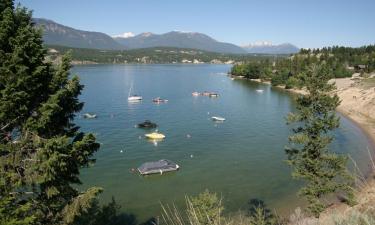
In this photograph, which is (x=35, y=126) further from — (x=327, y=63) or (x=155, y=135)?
(x=327, y=63)

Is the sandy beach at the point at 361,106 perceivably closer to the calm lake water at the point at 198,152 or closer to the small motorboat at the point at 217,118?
the calm lake water at the point at 198,152

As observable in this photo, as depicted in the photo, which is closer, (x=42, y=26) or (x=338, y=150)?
(x=42, y=26)

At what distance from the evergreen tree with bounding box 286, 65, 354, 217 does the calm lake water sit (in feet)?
37.9

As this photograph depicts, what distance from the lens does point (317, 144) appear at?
28.6m

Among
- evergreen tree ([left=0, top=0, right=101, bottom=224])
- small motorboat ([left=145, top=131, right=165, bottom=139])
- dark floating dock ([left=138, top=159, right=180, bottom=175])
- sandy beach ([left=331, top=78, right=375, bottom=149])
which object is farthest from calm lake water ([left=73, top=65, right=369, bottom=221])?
evergreen tree ([left=0, top=0, right=101, bottom=224])

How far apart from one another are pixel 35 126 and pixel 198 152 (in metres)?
44.6

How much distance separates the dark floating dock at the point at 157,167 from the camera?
49.3 metres

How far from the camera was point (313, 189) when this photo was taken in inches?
1122

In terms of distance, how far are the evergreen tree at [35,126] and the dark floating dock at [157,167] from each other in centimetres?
2906

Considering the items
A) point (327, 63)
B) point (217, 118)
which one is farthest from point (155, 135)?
point (327, 63)

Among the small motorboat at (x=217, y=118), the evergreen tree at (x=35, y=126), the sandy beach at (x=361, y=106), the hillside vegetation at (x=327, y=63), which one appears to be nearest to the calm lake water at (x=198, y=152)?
the small motorboat at (x=217, y=118)

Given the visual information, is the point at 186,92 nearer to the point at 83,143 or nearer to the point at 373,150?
the point at 373,150

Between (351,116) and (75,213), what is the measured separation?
86381mm

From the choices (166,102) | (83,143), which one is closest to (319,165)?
(83,143)
